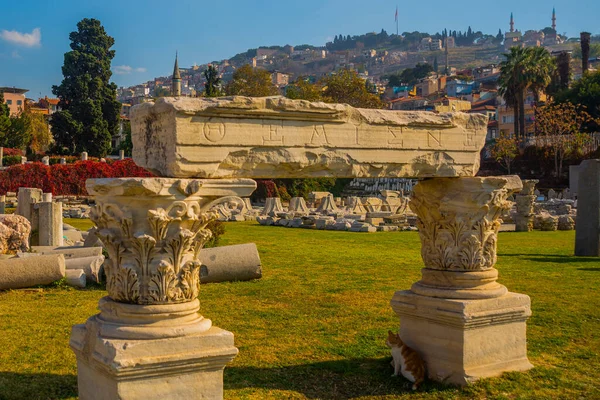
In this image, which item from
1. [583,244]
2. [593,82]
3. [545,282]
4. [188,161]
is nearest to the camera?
[188,161]

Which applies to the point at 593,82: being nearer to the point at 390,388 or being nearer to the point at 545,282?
the point at 545,282

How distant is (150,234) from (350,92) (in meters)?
47.6

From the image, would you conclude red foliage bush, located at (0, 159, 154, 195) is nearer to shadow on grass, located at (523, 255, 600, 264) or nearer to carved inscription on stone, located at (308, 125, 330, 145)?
shadow on grass, located at (523, 255, 600, 264)

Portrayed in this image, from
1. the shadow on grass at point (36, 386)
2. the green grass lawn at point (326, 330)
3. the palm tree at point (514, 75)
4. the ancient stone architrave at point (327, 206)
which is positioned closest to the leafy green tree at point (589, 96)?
the palm tree at point (514, 75)

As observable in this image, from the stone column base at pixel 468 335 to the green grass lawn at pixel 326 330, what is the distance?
0.49ft

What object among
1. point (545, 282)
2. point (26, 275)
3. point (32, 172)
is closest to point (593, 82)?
point (32, 172)

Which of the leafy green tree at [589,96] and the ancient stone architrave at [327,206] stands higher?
the leafy green tree at [589,96]

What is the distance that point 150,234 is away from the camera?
4660 mm

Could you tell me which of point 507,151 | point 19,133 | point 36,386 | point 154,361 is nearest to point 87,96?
point 19,133

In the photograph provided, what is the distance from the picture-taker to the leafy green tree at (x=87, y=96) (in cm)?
4622

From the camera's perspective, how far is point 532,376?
6.14m

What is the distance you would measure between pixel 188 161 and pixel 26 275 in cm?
596

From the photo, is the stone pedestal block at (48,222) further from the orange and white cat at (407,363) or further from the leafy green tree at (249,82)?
the leafy green tree at (249,82)

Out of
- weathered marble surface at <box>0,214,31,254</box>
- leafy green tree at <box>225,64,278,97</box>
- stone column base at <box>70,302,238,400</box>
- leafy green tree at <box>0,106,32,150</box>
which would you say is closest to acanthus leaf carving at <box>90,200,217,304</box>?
stone column base at <box>70,302,238,400</box>
